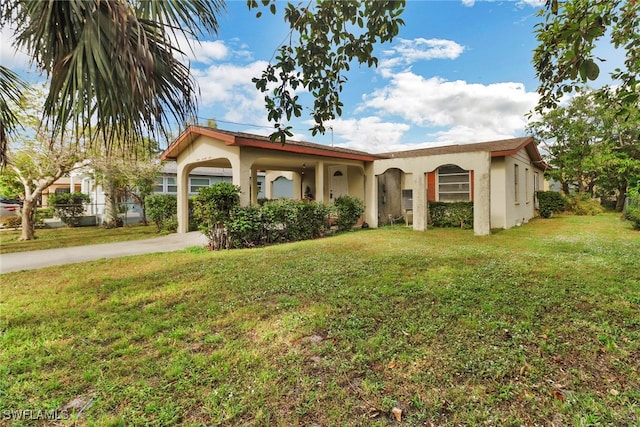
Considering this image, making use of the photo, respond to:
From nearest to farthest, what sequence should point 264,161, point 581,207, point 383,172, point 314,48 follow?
point 314,48, point 264,161, point 383,172, point 581,207

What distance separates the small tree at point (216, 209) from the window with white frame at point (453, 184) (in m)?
10.7

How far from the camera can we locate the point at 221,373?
2678 mm

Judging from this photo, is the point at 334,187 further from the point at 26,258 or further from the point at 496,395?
the point at 496,395

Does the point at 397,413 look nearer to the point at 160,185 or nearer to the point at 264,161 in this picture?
the point at 264,161

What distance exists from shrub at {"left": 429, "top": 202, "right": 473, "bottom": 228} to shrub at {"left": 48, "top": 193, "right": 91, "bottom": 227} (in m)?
18.8

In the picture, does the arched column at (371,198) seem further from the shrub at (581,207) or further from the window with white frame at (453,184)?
the shrub at (581,207)

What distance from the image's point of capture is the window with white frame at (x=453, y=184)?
14.6 m

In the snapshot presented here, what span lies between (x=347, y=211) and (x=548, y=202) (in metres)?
13.3

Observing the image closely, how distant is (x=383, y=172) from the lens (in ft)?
45.1

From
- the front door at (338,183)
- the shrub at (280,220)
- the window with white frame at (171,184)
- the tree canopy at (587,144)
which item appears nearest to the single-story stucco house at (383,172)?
the front door at (338,183)

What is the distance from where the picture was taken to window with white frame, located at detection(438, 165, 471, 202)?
14641 mm

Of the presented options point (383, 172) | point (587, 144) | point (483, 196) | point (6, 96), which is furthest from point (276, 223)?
point (587, 144)

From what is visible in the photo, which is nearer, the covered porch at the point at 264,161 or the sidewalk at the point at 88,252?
the sidewalk at the point at 88,252

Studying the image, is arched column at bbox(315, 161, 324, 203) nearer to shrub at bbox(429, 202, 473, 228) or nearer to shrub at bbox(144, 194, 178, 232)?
shrub at bbox(429, 202, 473, 228)
